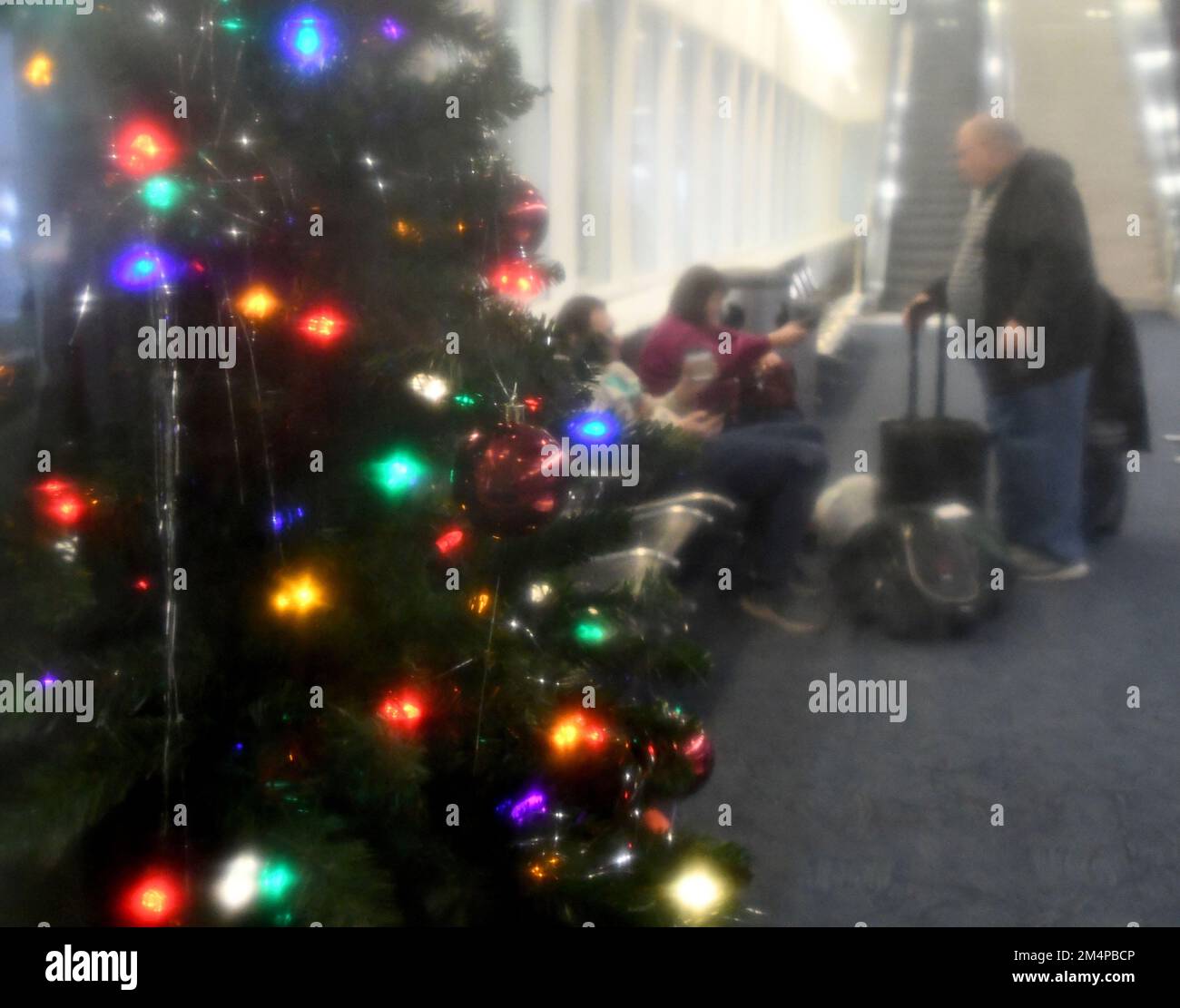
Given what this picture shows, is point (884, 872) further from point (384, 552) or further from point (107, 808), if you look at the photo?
point (107, 808)

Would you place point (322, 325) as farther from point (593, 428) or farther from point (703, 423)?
point (703, 423)

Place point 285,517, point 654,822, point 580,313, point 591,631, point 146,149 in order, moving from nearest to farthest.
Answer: point 146,149
point 285,517
point 591,631
point 654,822
point 580,313

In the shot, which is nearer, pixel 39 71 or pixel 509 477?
pixel 509 477

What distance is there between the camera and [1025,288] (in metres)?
2.37

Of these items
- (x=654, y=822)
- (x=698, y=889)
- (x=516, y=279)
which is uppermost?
(x=516, y=279)

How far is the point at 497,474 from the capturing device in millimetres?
1608

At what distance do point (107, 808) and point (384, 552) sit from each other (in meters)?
0.49

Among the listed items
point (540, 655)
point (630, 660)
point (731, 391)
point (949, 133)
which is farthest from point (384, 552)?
point (949, 133)

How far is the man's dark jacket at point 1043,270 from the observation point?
2.33 meters

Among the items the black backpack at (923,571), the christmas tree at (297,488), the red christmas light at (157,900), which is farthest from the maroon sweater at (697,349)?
the red christmas light at (157,900)

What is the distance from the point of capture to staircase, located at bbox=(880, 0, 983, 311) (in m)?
2.26

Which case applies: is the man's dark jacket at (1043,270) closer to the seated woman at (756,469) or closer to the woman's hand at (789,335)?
the woman's hand at (789,335)

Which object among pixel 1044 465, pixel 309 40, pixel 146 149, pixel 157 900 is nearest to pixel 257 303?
pixel 146 149

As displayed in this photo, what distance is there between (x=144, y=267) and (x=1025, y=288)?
1638mm
